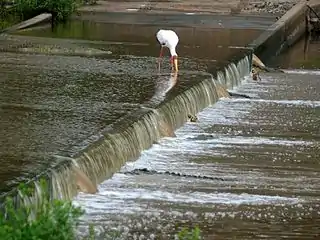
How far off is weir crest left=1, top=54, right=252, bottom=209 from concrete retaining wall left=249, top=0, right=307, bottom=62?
508 cm

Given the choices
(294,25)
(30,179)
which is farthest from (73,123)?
(294,25)

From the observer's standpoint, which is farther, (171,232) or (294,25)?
(294,25)

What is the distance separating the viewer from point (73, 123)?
36.2ft

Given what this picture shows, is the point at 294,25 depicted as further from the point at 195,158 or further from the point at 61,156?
the point at 61,156

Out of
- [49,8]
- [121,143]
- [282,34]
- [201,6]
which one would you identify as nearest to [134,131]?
[121,143]

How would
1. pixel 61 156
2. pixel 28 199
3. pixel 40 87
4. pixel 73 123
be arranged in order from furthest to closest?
pixel 40 87, pixel 73 123, pixel 61 156, pixel 28 199

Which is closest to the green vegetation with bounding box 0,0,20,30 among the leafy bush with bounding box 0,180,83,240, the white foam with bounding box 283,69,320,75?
the white foam with bounding box 283,69,320,75

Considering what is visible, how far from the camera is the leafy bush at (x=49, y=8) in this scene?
23.6 m

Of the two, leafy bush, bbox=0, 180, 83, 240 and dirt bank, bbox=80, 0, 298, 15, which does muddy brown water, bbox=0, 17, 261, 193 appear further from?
dirt bank, bbox=80, 0, 298, 15

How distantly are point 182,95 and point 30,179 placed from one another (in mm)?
5701

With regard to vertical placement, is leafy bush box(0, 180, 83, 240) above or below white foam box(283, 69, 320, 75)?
above

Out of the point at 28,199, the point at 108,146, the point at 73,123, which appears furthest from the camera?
the point at 73,123

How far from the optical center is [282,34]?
77.3 ft

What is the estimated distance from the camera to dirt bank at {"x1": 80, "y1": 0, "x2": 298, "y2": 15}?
2689 cm
